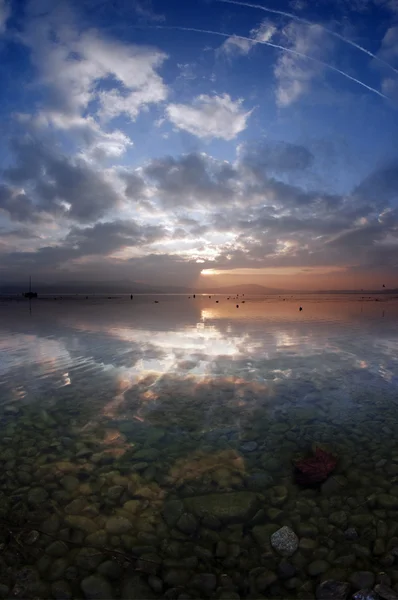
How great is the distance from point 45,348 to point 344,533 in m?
19.6

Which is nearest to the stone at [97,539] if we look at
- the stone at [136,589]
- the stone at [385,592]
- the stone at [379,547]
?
the stone at [136,589]

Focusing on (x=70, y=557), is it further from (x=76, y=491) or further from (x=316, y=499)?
(x=316, y=499)

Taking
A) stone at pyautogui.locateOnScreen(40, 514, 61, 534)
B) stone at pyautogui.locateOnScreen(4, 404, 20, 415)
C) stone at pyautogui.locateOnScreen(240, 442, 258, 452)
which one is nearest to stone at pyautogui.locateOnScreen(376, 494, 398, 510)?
stone at pyautogui.locateOnScreen(240, 442, 258, 452)

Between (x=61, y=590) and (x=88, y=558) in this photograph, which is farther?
(x=88, y=558)

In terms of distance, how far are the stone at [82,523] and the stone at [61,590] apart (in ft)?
2.84

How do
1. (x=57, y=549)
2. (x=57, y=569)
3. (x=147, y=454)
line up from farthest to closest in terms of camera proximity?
(x=147, y=454)
(x=57, y=549)
(x=57, y=569)

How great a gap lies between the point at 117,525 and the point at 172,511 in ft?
3.06

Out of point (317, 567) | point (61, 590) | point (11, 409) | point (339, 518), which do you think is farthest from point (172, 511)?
point (11, 409)

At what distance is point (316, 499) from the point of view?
5820mm

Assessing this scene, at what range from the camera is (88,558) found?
15.0 feet

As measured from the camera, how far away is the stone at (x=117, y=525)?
16.6 feet

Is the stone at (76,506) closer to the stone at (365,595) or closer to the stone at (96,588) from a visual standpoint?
the stone at (96,588)

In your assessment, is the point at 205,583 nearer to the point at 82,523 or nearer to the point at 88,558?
the point at 88,558

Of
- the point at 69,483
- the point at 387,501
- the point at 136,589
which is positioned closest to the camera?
the point at 136,589
